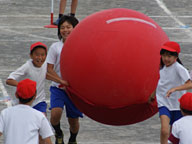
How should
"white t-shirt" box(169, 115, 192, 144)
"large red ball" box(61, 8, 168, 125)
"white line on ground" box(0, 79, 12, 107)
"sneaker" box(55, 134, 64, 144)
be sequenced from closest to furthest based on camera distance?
"white t-shirt" box(169, 115, 192, 144) → "large red ball" box(61, 8, 168, 125) → "sneaker" box(55, 134, 64, 144) → "white line on ground" box(0, 79, 12, 107)

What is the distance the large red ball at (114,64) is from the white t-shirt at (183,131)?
1.01 m

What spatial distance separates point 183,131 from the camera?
6.90m

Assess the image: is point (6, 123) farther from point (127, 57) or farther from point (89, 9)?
point (89, 9)

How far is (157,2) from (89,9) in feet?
7.74

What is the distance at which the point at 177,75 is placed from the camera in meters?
8.53

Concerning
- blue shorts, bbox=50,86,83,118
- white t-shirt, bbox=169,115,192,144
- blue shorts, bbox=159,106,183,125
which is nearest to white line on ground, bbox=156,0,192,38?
blue shorts, bbox=50,86,83,118

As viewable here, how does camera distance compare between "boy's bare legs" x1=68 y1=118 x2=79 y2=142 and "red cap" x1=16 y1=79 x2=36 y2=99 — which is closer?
"red cap" x1=16 y1=79 x2=36 y2=99

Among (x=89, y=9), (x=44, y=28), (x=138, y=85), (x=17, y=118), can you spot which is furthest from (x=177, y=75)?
(x=89, y=9)

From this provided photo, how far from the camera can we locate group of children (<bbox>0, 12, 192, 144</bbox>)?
7000mm

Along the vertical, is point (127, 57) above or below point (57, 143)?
above

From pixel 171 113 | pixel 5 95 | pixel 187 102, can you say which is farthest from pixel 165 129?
pixel 5 95

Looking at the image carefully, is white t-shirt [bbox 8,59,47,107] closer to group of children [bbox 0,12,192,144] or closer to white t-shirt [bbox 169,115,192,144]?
group of children [bbox 0,12,192,144]

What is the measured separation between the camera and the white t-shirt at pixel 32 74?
860cm

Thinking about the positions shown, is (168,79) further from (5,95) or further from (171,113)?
(5,95)
